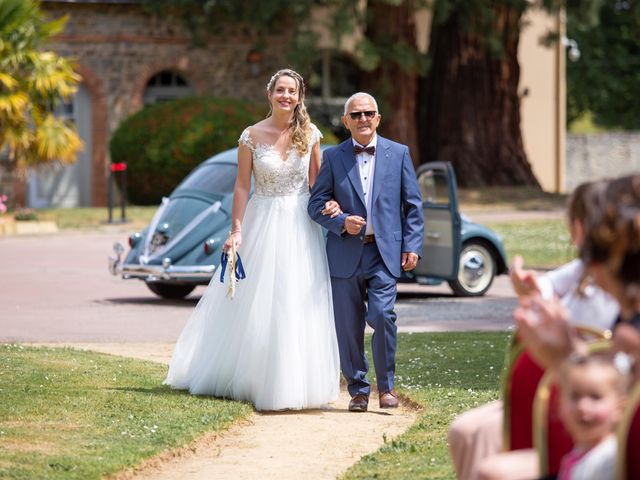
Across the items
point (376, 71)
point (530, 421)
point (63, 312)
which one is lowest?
point (63, 312)

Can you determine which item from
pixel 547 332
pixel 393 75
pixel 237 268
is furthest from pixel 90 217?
pixel 547 332

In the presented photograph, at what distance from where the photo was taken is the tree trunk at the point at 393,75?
30.9 metres

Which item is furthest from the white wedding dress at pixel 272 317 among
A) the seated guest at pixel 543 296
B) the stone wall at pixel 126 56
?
the stone wall at pixel 126 56

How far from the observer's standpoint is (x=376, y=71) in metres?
32.1

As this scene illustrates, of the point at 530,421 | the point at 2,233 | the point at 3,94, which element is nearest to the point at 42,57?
the point at 3,94

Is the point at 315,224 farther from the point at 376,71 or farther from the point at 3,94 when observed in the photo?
the point at 376,71

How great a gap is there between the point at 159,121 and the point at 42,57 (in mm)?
4124

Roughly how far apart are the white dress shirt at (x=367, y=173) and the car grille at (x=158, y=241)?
6.27 m

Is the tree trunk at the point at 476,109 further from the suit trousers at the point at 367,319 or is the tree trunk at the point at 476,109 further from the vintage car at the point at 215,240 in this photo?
the suit trousers at the point at 367,319

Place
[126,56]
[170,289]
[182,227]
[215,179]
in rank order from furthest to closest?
1. [126,56]
2. [170,289]
3. [215,179]
4. [182,227]

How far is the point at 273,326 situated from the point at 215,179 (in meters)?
6.86

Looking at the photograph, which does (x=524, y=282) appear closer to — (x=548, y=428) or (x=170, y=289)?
(x=548, y=428)

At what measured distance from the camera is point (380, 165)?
8609 millimetres

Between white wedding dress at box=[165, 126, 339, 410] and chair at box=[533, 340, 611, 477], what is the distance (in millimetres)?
4592
